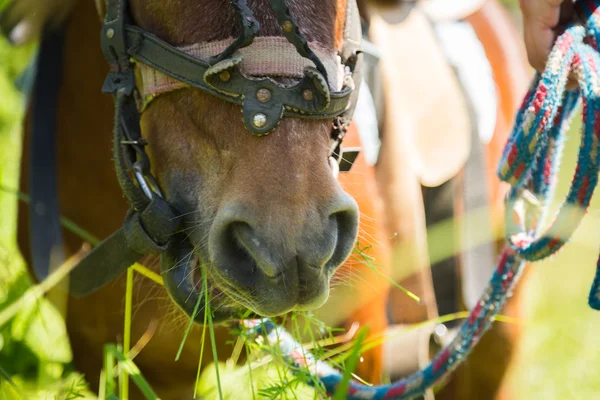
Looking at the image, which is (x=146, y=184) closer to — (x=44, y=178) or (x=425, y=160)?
(x=44, y=178)

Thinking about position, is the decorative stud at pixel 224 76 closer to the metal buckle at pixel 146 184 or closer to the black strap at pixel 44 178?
the metal buckle at pixel 146 184

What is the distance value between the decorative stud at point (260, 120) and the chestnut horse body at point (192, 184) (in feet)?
A: 0.11

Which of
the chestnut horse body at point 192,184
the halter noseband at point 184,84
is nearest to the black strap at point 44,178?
the chestnut horse body at point 192,184

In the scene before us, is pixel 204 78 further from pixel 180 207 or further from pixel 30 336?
pixel 30 336

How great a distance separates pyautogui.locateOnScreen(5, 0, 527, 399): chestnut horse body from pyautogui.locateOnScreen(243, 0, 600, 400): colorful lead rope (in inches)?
10.8

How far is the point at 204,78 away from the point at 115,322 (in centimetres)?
120

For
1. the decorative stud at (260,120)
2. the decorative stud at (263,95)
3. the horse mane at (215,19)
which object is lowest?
the decorative stud at (260,120)

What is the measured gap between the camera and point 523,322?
2.84 meters

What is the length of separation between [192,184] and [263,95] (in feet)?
0.75

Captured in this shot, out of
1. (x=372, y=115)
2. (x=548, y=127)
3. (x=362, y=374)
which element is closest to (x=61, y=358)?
(x=362, y=374)

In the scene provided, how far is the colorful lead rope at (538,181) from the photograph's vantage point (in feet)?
4.67

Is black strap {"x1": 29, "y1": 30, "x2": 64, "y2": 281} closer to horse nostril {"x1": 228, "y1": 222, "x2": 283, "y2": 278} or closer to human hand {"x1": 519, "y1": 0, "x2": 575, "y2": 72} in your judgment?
horse nostril {"x1": 228, "y1": 222, "x2": 283, "y2": 278}

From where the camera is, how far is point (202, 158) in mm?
1372

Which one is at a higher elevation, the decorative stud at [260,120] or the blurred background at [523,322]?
the decorative stud at [260,120]
